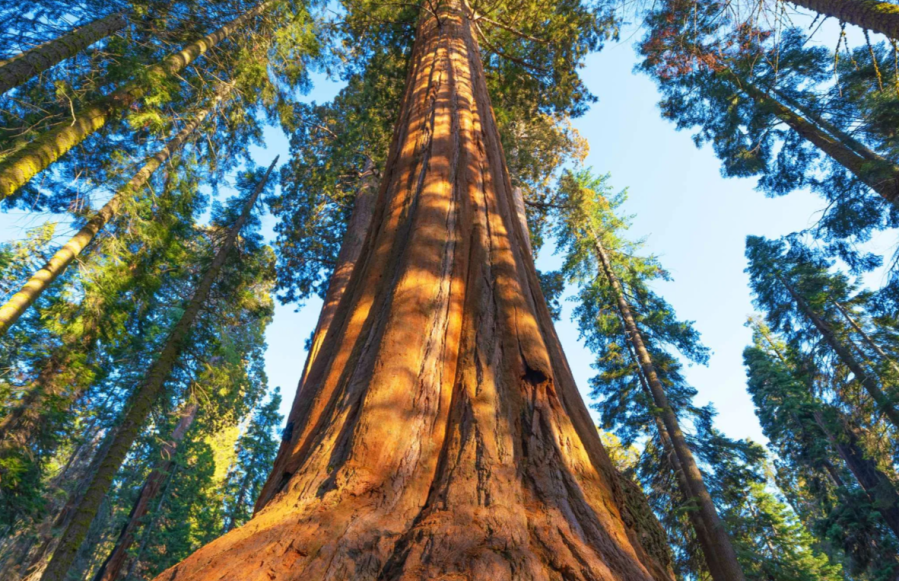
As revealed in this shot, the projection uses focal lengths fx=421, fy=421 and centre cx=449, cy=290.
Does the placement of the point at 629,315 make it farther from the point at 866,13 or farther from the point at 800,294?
the point at 800,294

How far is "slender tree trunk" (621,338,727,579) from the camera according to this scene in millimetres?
8031

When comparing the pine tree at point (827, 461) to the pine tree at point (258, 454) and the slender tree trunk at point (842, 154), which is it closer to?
the slender tree trunk at point (842, 154)

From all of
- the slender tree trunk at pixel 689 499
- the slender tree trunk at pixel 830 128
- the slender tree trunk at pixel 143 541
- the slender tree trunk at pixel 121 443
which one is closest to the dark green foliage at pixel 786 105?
the slender tree trunk at pixel 830 128

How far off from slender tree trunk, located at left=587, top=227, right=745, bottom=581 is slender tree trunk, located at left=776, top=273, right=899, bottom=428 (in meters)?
4.77

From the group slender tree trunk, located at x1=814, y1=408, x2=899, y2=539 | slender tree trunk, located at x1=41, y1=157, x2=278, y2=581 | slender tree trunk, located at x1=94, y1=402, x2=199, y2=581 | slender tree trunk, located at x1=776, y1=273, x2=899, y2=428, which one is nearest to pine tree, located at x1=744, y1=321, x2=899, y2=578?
slender tree trunk, located at x1=814, y1=408, x2=899, y2=539

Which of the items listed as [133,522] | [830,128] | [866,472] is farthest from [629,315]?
[133,522]

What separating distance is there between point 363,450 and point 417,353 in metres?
0.43

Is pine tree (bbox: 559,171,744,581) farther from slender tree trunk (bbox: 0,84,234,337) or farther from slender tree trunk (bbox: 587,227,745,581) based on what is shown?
slender tree trunk (bbox: 0,84,234,337)

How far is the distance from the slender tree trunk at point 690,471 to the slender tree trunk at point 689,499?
17 millimetres

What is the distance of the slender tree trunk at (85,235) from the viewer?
20.6 feet

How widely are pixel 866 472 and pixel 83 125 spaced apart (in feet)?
80.6

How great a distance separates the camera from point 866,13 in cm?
493

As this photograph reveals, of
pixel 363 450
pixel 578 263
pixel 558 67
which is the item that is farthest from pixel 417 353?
pixel 578 263

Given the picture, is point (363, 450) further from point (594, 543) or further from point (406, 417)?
point (594, 543)
